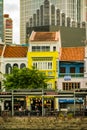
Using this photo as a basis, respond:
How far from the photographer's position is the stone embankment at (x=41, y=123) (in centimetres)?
7762

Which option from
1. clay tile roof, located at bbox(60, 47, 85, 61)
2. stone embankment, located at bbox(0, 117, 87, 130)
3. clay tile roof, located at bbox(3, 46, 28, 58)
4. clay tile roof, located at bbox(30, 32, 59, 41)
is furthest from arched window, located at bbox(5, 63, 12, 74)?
stone embankment, located at bbox(0, 117, 87, 130)

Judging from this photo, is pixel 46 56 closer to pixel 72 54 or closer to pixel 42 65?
pixel 42 65

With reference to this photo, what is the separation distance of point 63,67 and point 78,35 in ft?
250

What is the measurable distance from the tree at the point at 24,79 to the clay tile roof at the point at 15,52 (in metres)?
9.20

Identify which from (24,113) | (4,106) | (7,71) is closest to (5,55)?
(7,71)

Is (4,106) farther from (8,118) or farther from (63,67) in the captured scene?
(8,118)

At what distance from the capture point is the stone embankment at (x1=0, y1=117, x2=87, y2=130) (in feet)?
255

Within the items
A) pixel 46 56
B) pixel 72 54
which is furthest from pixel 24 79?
pixel 72 54

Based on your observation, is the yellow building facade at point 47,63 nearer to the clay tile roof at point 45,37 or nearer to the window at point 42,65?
the window at point 42,65

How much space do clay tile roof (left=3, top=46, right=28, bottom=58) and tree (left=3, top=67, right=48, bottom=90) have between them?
9200mm

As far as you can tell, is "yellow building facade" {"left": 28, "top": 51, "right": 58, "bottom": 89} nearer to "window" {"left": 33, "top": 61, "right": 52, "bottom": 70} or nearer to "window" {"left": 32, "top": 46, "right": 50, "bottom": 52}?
"window" {"left": 33, "top": 61, "right": 52, "bottom": 70}

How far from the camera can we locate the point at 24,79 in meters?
100

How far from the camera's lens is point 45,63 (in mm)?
107750

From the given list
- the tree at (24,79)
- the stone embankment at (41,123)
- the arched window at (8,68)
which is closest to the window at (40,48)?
the arched window at (8,68)
